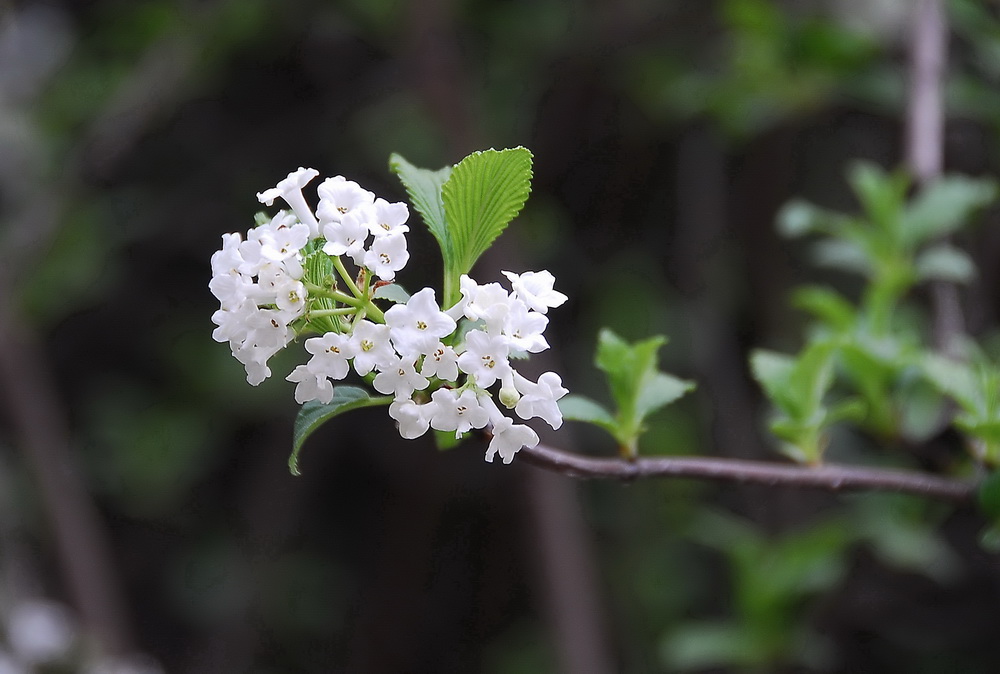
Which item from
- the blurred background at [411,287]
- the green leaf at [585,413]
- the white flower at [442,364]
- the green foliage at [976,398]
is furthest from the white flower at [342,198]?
the blurred background at [411,287]

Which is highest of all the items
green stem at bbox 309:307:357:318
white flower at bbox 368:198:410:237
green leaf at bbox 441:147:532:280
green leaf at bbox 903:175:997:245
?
green leaf at bbox 903:175:997:245

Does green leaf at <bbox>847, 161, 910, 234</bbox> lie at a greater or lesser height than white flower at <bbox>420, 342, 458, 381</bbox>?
greater

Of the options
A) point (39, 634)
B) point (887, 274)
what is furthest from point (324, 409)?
point (39, 634)

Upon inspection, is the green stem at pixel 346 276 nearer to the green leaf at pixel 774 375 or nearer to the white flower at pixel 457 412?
the white flower at pixel 457 412

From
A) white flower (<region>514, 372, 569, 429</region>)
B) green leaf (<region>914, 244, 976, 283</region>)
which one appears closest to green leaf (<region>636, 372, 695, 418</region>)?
white flower (<region>514, 372, 569, 429</region>)

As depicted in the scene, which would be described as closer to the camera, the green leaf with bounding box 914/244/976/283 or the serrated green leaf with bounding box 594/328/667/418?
the serrated green leaf with bounding box 594/328/667/418

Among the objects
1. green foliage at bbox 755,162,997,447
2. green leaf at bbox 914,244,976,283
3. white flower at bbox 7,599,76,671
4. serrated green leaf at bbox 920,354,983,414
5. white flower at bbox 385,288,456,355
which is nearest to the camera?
white flower at bbox 385,288,456,355

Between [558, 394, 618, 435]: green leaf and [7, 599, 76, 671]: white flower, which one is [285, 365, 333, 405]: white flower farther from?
→ [7, 599, 76, 671]: white flower

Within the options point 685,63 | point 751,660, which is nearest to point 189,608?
point 751,660
